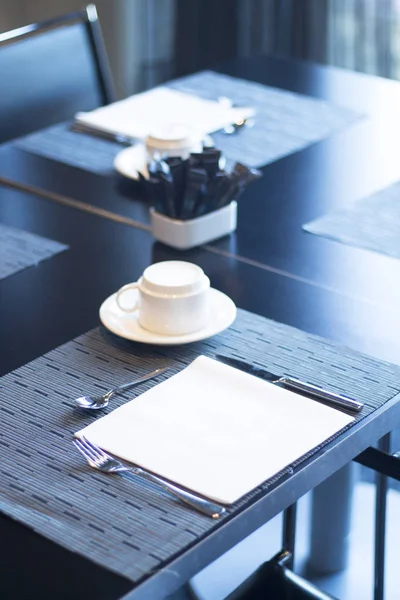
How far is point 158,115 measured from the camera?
1.83 metres

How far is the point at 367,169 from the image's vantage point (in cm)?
162

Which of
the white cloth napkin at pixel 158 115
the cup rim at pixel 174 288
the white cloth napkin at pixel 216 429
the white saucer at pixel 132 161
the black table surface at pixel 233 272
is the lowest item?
the black table surface at pixel 233 272

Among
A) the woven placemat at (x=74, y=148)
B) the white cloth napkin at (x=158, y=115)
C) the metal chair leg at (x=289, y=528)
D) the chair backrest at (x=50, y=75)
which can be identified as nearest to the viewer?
the metal chair leg at (x=289, y=528)

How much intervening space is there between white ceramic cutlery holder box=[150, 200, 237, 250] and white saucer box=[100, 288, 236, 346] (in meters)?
0.19

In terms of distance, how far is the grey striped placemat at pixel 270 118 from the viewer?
170cm

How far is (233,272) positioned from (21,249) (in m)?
0.29

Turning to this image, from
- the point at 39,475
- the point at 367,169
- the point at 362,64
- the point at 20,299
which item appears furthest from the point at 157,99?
the point at 362,64

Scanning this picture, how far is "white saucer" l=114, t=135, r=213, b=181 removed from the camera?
1596 millimetres

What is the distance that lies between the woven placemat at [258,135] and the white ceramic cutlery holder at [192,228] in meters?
0.26

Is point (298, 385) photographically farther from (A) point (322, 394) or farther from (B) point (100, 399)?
(B) point (100, 399)

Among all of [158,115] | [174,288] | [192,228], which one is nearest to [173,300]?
[174,288]

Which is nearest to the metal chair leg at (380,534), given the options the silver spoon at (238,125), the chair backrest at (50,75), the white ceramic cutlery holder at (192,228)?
the white ceramic cutlery holder at (192,228)

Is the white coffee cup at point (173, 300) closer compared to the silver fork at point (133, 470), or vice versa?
the silver fork at point (133, 470)

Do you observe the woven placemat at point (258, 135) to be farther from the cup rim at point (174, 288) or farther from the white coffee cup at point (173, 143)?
the cup rim at point (174, 288)
